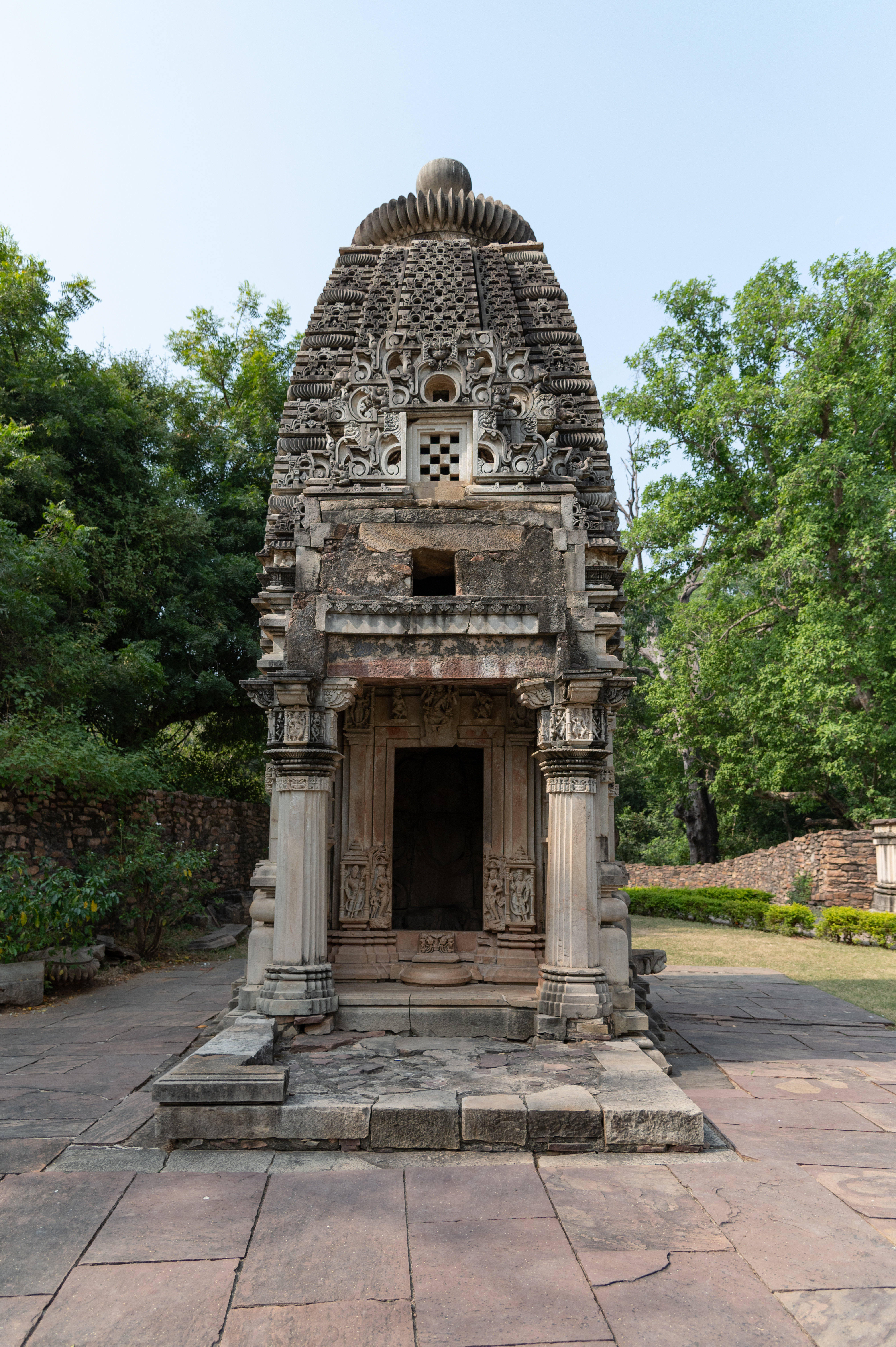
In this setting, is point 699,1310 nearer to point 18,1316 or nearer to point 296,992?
point 18,1316

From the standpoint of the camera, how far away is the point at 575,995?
6.16 meters

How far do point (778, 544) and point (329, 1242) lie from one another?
59.4 feet

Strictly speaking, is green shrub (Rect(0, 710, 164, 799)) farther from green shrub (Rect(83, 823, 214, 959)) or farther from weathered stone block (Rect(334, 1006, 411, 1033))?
weathered stone block (Rect(334, 1006, 411, 1033))

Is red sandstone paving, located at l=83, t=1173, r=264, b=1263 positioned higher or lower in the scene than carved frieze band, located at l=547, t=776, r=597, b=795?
lower

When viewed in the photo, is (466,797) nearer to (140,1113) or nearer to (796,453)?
(140,1113)

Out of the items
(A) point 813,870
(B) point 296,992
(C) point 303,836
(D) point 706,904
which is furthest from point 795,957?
(C) point 303,836

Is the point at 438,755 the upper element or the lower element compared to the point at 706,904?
upper

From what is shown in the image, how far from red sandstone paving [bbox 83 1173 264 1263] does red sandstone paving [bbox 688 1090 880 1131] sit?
2.87 meters

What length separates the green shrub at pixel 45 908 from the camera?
8.93 m

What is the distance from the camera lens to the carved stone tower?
6.47 m

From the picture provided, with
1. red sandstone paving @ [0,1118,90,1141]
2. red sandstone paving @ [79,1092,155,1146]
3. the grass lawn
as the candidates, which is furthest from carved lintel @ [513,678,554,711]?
the grass lawn

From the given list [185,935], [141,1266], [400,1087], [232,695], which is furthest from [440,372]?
[232,695]

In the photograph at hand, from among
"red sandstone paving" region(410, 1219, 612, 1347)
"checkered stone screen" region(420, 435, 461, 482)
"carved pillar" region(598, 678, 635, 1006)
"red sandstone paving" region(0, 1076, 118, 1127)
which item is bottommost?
"red sandstone paving" region(0, 1076, 118, 1127)

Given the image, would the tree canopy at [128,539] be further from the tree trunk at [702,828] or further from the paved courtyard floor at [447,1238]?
the tree trunk at [702,828]
